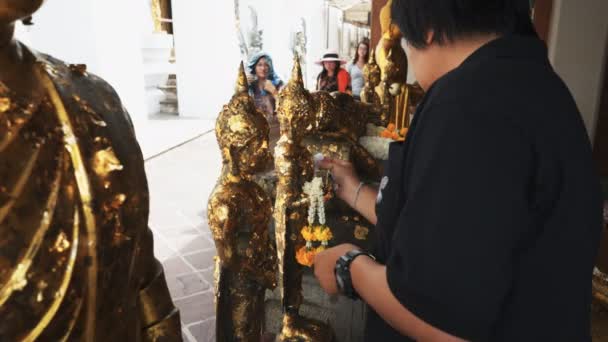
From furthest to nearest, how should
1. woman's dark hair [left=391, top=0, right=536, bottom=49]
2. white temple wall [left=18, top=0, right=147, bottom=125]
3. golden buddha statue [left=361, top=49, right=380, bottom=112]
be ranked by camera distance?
white temple wall [left=18, top=0, right=147, bottom=125], golden buddha statue [left=361, top=49, right=380, bottom=112], woman's dark hair [left=391, top=0, right=536, bottom=49]

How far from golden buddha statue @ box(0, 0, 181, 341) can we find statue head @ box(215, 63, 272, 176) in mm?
505

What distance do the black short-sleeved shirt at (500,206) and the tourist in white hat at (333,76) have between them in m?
4.65

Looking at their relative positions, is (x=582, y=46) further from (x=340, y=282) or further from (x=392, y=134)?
(x=340, y=282)

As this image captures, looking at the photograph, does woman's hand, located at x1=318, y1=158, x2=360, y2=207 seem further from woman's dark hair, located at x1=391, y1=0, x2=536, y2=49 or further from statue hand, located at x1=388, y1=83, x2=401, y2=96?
statue hand, located at x1=388, y1=83, x2=401, y2=96

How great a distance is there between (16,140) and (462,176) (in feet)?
1.71

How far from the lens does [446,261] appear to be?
63 centimetres

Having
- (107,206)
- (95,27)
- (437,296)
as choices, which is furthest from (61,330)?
(95,27)

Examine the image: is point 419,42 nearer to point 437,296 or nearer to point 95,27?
point 437,296

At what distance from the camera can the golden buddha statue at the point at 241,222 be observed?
3.80 feet

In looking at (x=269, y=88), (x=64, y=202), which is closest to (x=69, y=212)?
(x=64, y=202)

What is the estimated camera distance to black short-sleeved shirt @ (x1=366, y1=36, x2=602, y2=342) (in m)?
0.61

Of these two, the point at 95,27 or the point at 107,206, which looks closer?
the point at 107,206

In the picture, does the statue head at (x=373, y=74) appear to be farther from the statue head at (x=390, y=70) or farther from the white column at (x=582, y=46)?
the white column at (x=582, y=46)

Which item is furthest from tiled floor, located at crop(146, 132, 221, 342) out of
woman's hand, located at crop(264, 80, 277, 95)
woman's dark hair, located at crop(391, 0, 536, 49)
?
woman's dark hair, located at crop(391, 0, 536, 49)
